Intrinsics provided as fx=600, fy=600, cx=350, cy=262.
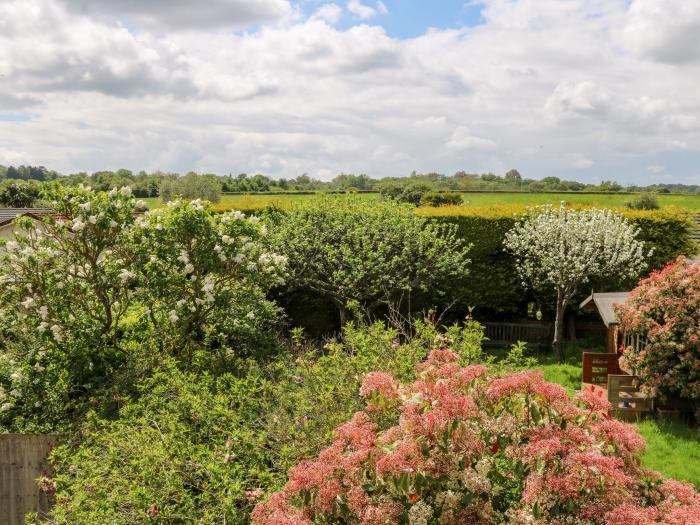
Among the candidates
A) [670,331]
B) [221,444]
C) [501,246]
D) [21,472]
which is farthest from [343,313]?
[221,444]

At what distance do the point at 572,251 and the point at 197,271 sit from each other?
35.2 ft

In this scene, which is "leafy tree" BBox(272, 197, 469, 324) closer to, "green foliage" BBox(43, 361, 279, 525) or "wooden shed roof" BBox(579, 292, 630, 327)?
"wooden shed roof" BBox(579, 292, 630, 327)

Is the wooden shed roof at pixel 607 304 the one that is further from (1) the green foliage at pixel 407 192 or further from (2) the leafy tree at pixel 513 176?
(2) the leafy tree at pixel 513 176

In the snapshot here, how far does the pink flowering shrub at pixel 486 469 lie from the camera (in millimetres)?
4090

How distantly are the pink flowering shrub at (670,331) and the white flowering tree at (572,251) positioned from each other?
4.42 meters

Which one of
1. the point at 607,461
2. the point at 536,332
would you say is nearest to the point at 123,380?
the point at 607,461

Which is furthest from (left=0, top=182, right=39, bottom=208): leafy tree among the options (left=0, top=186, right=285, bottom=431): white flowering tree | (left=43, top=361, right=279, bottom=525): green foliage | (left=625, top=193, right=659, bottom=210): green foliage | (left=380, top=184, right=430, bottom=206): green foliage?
(left=43, top=361, right=279, bottom=525): green foliage

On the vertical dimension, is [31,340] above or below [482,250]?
below

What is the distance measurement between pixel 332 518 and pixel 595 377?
10.9 meters

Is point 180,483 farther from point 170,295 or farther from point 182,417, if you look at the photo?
point 170,295

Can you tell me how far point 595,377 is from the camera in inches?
539

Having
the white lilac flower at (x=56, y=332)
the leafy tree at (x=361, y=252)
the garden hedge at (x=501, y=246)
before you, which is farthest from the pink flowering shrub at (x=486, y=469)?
the garden hedge at (x=501, y=246)

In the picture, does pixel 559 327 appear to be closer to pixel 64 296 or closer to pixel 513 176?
pixel 64 296

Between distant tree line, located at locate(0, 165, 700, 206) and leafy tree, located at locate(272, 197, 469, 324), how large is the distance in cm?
654
